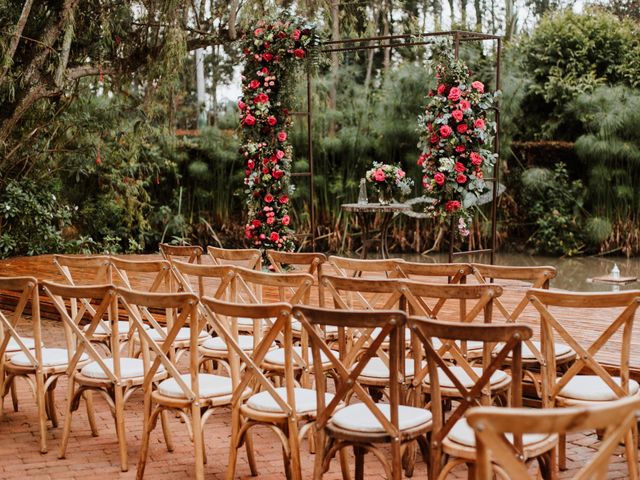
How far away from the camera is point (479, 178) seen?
25.6ft

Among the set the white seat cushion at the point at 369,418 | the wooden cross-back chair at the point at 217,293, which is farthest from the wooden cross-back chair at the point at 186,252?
the white seat cushion at the point at 369,418

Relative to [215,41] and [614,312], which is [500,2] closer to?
[215,41]

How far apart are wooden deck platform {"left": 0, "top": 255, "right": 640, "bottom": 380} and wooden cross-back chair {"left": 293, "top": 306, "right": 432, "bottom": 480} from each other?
5.93 ft

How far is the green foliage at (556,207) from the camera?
15.0 m

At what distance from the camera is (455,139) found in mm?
7605

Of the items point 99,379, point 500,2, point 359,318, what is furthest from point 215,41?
point 500,2

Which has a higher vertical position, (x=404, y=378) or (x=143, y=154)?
(x=143, y=154)

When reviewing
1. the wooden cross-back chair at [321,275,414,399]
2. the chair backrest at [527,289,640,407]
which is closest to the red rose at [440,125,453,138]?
the wooden cross-back chair at [321,275,414,399]

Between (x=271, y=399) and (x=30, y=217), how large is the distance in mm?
8535

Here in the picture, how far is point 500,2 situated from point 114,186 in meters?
14.1

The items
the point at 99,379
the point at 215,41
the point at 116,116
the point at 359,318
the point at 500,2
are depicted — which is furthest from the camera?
the point at 500,2

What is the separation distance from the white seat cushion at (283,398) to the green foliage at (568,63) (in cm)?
1301

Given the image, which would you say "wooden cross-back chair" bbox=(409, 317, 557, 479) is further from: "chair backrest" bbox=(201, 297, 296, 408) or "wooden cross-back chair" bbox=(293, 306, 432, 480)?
"chair backrest" bbox=(201, 297, 296, 408)

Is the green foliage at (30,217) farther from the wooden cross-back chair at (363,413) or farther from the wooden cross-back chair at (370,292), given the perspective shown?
the wooden cross-back chair at (363,413)
